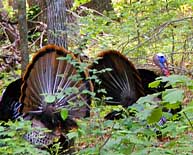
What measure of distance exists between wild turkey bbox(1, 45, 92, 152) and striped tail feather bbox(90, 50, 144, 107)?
0.52 metres

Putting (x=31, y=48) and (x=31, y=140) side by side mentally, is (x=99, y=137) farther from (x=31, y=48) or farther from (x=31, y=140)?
(x=31, y=48)

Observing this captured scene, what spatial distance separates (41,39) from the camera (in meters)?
7.91

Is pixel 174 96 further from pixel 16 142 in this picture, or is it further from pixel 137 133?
pixel 16 142

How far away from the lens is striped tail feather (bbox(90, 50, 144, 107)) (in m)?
4.56

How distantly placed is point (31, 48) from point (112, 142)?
18.3 ft

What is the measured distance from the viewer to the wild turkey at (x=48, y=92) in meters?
3.95

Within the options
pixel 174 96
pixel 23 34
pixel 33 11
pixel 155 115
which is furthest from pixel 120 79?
pixel 33 11

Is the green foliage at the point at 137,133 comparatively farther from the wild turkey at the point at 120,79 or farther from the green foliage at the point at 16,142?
the wild turkey at the point at 120,79

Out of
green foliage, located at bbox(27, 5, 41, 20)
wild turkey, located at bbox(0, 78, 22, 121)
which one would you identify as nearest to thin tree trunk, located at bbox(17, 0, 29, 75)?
wild turkey, located at bbox(0, 78, 22, 121)

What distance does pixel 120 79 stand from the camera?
15.3 ft

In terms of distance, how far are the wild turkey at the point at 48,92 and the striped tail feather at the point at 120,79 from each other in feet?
1.70

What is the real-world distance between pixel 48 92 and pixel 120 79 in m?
0.89

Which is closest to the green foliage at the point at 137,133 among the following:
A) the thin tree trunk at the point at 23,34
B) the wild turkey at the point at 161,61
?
the wild turkey at the point at 161,61

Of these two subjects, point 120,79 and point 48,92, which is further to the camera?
point 120,79
